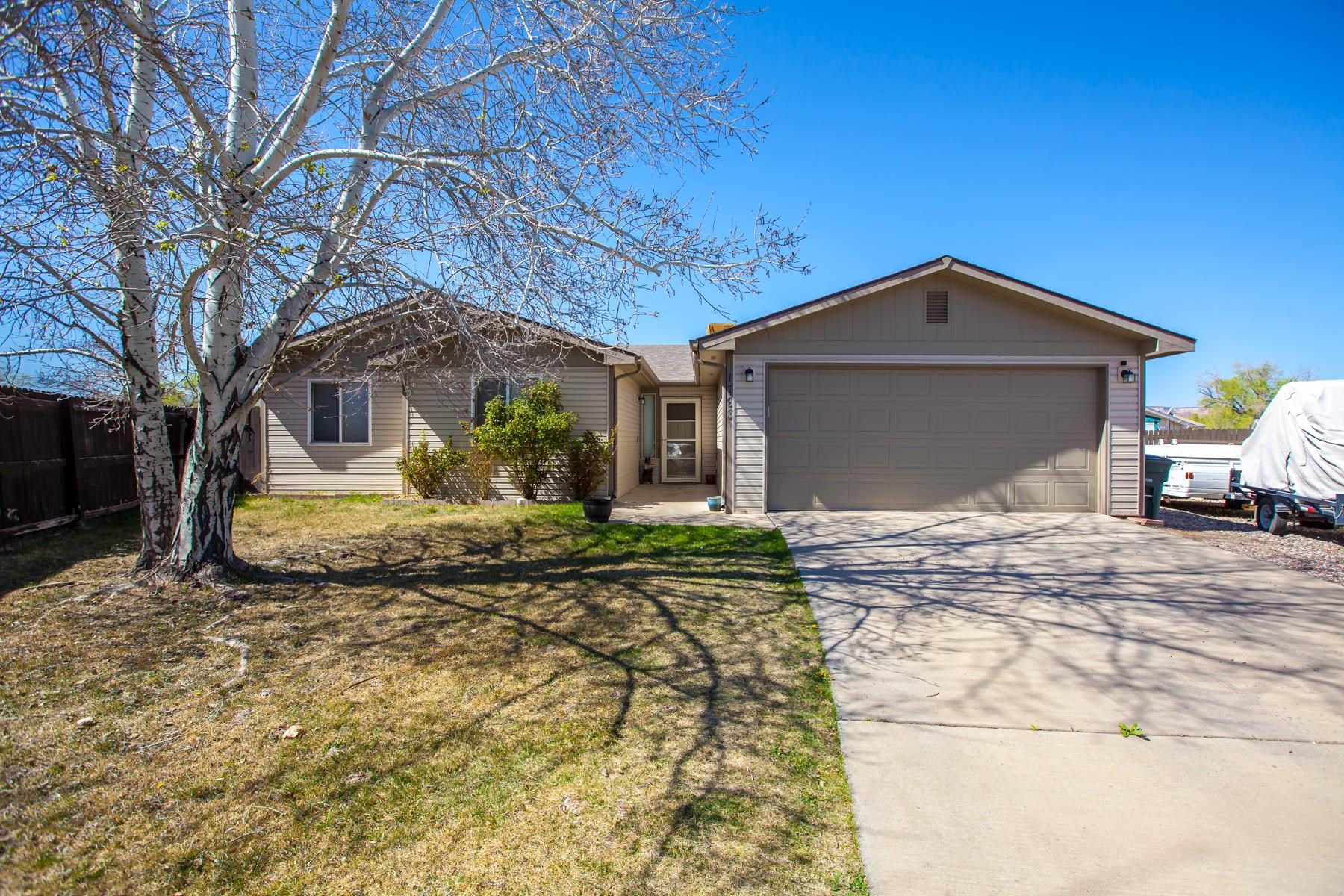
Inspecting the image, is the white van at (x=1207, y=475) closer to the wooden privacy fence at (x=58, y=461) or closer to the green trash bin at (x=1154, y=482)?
the green trash bin at (x=1154, y=482)

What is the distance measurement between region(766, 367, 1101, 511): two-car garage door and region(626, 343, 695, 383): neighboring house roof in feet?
14.3

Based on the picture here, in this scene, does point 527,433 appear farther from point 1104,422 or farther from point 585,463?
point 1104,422

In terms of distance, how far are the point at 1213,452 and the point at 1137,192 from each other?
17.2 feet

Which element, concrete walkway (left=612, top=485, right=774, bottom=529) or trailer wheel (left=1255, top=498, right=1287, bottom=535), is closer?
concrete walkway (left=612, top=485, right=774, bottom=529)

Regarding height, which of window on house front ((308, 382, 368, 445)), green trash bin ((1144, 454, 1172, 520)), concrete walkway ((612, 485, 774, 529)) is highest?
window on house front ((308, 382, 368, 445))

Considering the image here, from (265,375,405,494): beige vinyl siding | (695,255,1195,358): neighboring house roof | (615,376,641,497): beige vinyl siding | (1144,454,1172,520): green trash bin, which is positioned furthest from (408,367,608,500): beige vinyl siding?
(1144,454,1172,520): green trash bin

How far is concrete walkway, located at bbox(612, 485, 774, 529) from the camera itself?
32.7 feet

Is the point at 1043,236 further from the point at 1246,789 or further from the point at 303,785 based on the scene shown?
the point at 303,785

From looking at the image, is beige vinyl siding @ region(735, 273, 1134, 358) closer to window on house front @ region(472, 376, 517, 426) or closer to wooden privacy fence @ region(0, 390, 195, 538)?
window on house front @ region(472, 376, 517, 426)

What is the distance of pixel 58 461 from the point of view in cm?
850

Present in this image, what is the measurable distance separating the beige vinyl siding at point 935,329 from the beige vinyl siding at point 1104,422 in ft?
0.53

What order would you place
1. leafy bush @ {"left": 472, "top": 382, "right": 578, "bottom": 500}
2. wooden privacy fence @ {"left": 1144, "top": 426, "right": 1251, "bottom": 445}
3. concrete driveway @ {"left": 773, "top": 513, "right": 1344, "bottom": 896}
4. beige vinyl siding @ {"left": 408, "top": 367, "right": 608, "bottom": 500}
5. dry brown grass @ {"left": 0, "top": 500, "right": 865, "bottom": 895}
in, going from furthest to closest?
wooden privacy fence @ {"left": 1144, "top": 426, "right": 1251, "bottom": 445} < beige vinyl siding @ {"left": 408, "top": 367, "right": 608, "bottom": 500} < leafy bush @ {"left": 472, "top": 382, "right": 578, "bottom": 500} < concrete driveway @ {"left": 773, "top": 513, "right": 1344, "bottom": 896} < dry brown grass @ {"left": 0, "top": 500, "right": 865, "bottom": 895}

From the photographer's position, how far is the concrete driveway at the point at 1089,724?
252 centimetres

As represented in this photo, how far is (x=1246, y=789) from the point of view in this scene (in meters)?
3.00
